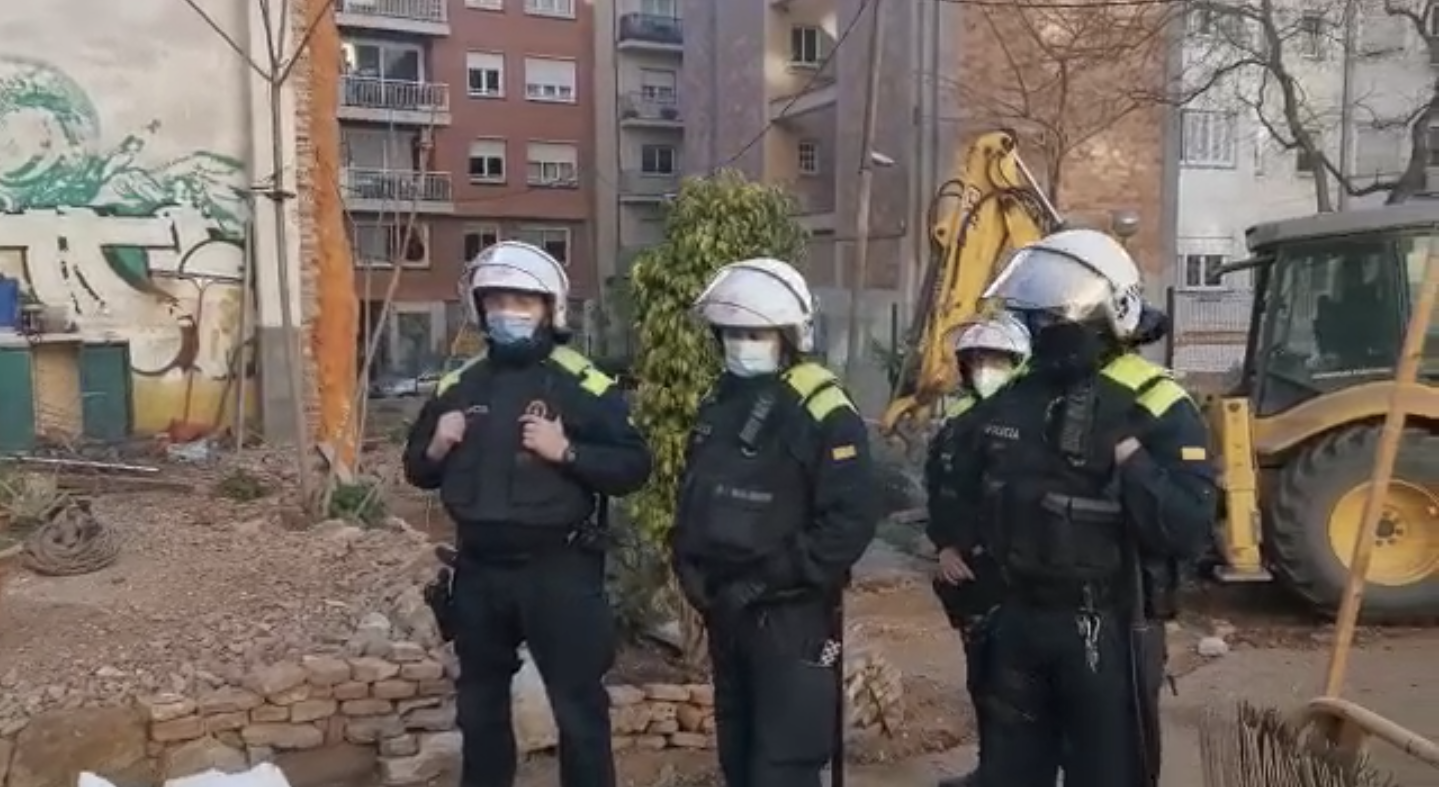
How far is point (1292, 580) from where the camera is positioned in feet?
25.0

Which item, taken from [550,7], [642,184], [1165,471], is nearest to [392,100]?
[550,7]

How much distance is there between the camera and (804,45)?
27688 millimetres

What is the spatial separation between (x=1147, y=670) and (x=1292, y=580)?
4.71 metres

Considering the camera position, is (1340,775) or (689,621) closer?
(1340,775)

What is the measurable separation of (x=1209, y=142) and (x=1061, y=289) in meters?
24.7

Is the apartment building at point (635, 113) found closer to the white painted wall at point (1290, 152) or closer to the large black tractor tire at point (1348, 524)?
the white painted wall at point (1290, 152)

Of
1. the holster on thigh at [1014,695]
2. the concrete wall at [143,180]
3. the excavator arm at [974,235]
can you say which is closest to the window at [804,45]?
the concrete wall at [143,180]

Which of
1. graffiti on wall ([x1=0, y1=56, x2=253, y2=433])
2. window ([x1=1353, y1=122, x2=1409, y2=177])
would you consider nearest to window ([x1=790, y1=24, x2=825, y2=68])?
window ([x1=1353, y1=122, x2=1409, y2=177])

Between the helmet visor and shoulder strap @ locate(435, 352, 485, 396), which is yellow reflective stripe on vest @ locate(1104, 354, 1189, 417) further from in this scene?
shoulder strap @ locate(435, 352, 485, 396)

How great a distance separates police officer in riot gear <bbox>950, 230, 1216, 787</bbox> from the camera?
336cm

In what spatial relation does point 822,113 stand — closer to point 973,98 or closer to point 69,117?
point 973,98

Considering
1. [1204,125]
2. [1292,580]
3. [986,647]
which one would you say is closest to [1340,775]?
[986,647]

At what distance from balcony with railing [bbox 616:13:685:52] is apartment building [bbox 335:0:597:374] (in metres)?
1.09

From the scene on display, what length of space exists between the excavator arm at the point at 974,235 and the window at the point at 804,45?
19.1 meters
